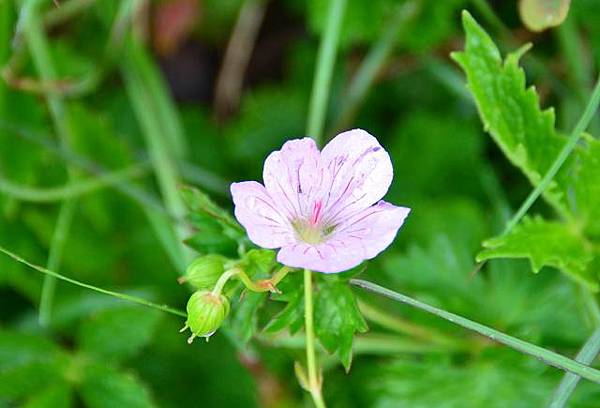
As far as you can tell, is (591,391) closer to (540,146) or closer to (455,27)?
(540,146)

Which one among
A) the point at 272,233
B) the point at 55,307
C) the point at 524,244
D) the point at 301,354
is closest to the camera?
the point at 272,233

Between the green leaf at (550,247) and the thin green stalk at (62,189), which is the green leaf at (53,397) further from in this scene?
the green leaf at (550,247)

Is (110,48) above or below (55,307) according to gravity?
above

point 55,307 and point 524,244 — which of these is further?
point 55,307

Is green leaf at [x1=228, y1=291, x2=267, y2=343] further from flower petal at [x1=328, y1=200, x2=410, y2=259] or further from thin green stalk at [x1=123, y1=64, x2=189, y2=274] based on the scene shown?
thin green stalk at [x1=123, y1=64, x2=189, y2=274]

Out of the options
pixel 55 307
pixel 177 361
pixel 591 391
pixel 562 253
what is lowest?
pixel 591 391

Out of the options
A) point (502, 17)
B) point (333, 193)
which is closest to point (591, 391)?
point (333, 193)
